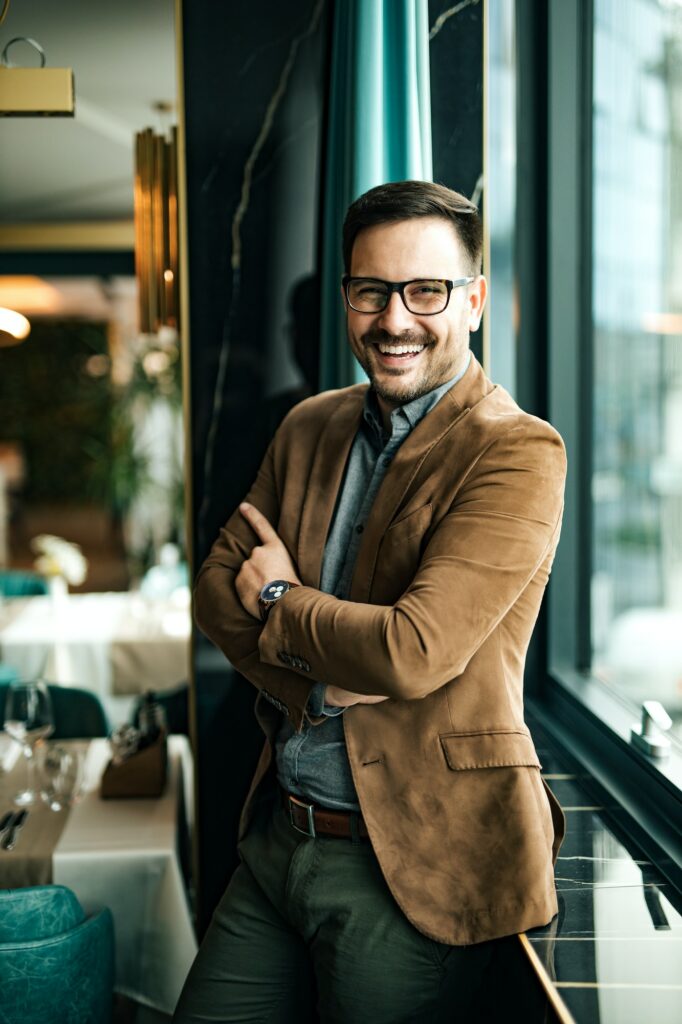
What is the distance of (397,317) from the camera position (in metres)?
1.38

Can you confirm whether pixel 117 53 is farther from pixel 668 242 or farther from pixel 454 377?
pixel 454 377

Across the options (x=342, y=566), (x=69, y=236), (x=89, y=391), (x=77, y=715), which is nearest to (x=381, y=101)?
(x=342, y=566)

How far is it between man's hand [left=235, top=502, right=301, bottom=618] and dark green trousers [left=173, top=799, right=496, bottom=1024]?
40 cm

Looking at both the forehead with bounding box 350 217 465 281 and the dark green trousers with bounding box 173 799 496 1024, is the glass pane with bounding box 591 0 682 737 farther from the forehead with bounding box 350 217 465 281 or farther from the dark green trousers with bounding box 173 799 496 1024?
the dark green trousers with bounding box 173 799 496 1024

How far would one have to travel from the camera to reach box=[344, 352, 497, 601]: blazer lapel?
1.39m

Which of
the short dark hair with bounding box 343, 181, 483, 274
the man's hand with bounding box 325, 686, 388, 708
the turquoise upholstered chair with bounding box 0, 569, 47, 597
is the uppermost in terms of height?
the short dark hair with bounding box 343, 181, 483, 274

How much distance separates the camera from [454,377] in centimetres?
147

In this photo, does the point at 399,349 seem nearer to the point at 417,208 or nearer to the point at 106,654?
the point at 417,208

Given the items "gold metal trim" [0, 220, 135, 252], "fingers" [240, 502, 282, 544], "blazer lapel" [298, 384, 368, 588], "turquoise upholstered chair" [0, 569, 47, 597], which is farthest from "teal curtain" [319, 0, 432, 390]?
"gold metal trim" [0, 220, 135, 252]

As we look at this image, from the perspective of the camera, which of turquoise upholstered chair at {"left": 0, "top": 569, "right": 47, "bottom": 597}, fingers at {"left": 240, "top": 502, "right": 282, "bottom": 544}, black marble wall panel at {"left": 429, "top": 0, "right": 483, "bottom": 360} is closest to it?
fingers at {"left": 240, "top": 502, "right": 282, "bottom": 544}

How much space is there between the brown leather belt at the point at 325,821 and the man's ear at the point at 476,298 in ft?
2.65

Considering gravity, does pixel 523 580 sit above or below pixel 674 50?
below

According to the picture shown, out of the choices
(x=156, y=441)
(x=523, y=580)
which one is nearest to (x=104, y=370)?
(x=156, y=441)

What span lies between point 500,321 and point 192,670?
4.10ft
